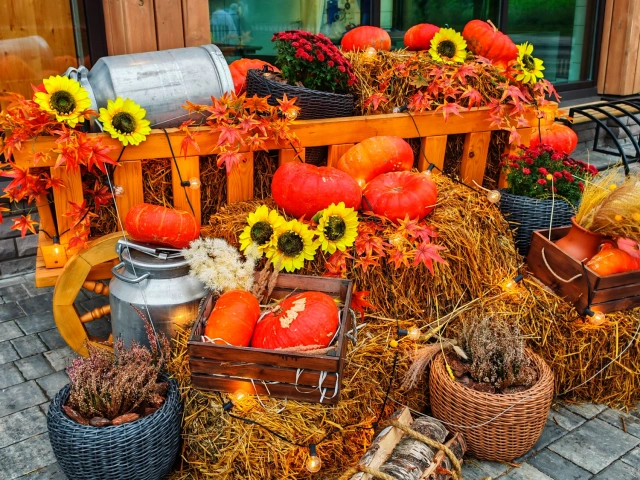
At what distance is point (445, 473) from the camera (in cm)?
260

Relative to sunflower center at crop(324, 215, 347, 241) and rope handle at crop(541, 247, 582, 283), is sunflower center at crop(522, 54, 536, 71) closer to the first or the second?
rope handle at crop(541, 247, 582, 283)

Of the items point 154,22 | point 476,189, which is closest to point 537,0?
point 476,189

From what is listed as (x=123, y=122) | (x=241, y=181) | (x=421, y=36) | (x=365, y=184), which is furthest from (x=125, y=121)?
(x=421, y=36)

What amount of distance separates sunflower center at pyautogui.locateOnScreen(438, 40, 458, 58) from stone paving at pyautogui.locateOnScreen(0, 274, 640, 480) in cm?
218

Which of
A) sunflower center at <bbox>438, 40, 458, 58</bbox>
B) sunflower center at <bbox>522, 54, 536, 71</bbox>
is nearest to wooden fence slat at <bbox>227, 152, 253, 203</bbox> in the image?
sunflower center at <bbox>438, 40, 458, 58</bbox>

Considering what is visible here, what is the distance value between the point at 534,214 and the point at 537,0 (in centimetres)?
461

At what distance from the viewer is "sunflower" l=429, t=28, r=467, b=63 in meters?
3.95

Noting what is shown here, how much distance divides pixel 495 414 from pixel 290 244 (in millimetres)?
1202

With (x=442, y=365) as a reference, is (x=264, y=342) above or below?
above

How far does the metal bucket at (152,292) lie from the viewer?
2.94m

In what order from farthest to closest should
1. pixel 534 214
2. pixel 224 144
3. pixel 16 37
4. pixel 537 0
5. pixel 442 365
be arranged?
pixel 537 0 < pixel 16 37 < pixel 534 214 < pixel 224 144 < pixel 442 365

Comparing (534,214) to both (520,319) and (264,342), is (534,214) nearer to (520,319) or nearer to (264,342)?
(520,319)

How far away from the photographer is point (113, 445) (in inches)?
95.6

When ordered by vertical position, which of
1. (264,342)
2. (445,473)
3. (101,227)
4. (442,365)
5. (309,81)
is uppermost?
(309,81)
